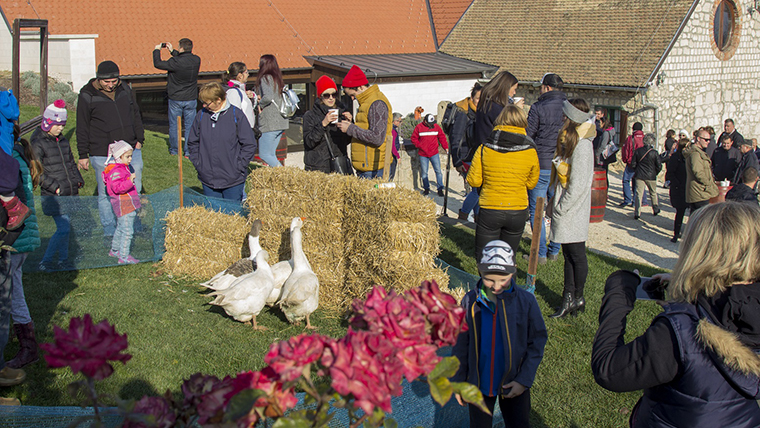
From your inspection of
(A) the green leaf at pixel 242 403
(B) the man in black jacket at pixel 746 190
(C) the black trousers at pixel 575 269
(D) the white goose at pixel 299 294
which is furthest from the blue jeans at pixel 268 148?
(A) the green leaf at pixel 242 403

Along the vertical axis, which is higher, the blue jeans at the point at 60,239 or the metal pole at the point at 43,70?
the metal pole at the point at 43,70

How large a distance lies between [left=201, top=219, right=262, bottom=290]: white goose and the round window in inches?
906

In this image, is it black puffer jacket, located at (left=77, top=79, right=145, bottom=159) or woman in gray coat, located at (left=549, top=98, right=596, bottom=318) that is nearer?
woman in gray coat, located at (left=549, top=98, right=596, bottom=318)

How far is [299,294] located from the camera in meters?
5.58

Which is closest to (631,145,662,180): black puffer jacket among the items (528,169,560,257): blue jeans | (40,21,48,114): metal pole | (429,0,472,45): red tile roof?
(528,169,560,257): blue jeans

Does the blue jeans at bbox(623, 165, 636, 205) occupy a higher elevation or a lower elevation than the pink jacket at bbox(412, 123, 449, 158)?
lower

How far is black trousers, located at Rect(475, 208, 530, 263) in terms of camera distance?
233 inches

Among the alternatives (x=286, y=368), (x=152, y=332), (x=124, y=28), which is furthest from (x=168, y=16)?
(x=286, y=368)

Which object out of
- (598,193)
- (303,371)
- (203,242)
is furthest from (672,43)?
(303,371)

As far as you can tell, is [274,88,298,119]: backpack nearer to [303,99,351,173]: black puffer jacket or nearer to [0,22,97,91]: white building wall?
[303,99,351,173]: black puffer jacket

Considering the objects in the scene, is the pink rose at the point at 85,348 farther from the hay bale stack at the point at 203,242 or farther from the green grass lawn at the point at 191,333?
the hay bale stack at the point at 203,242

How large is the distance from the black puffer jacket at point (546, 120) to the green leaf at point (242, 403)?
6834 millimetres

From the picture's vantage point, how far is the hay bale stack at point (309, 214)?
6.37 metres

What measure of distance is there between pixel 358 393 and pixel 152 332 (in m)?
4.66
